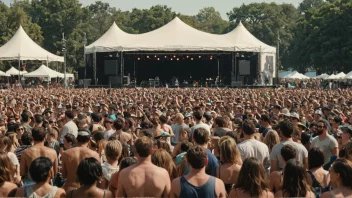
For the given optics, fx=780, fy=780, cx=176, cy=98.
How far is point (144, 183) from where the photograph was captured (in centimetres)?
732

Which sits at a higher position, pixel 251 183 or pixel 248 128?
pixel 248 128

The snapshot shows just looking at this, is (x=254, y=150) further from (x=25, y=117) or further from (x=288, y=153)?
(x=25, y=117)

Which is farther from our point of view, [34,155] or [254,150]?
[254,150]

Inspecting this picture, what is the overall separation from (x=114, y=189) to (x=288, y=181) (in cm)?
190

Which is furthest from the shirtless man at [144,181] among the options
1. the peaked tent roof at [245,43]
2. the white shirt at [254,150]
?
the peaked tent roof at [245,43]

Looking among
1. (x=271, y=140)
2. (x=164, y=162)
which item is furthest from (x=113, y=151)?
(x=271, y=140)

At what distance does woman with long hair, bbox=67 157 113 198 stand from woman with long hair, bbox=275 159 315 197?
1595mm

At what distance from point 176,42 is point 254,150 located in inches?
1810

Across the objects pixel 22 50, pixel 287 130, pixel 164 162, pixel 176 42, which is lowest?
pixel 164 162

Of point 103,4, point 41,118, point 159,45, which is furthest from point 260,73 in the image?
point 103,4

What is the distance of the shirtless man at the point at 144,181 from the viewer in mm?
7309

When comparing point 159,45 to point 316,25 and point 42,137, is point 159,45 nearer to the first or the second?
point 316,25

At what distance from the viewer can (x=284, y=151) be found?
27.5ft

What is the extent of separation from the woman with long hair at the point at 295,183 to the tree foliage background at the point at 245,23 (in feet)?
198
